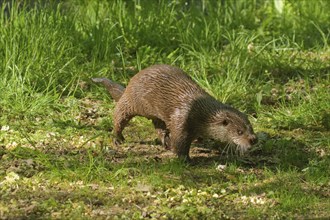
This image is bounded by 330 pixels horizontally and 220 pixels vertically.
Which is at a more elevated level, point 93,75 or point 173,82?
point 173,82

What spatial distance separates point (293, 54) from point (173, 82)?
2.31 metres

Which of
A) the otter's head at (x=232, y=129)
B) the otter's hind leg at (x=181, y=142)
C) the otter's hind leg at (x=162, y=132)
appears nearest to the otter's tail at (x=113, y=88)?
the otter's hind leg at (x=162, y=132)

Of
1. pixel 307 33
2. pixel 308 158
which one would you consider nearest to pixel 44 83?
pixel 308 158

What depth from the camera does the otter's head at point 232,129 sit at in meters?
5.74

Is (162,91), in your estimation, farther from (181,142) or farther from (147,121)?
(147,121)

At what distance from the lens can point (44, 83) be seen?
22.4 ft

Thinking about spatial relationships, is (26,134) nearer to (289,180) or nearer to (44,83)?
(44,83)

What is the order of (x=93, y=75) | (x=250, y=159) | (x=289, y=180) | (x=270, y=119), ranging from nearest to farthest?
1. (x=289, y=180)
2. (x=250, y=159)
3. (x=270, y=119)
4. (x=93, y=75)

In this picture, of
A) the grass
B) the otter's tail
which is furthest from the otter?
the otter's tail

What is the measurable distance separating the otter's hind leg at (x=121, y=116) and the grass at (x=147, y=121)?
0.09 metres

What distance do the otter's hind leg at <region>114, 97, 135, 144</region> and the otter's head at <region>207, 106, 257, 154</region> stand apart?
2.17 ft

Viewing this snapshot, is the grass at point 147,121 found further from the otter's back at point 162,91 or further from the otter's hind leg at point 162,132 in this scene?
the otter's back at point 162,91

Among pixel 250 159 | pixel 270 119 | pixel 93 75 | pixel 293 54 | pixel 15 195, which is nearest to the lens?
pixel 15 195

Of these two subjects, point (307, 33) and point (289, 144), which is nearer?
point (289, 144)
